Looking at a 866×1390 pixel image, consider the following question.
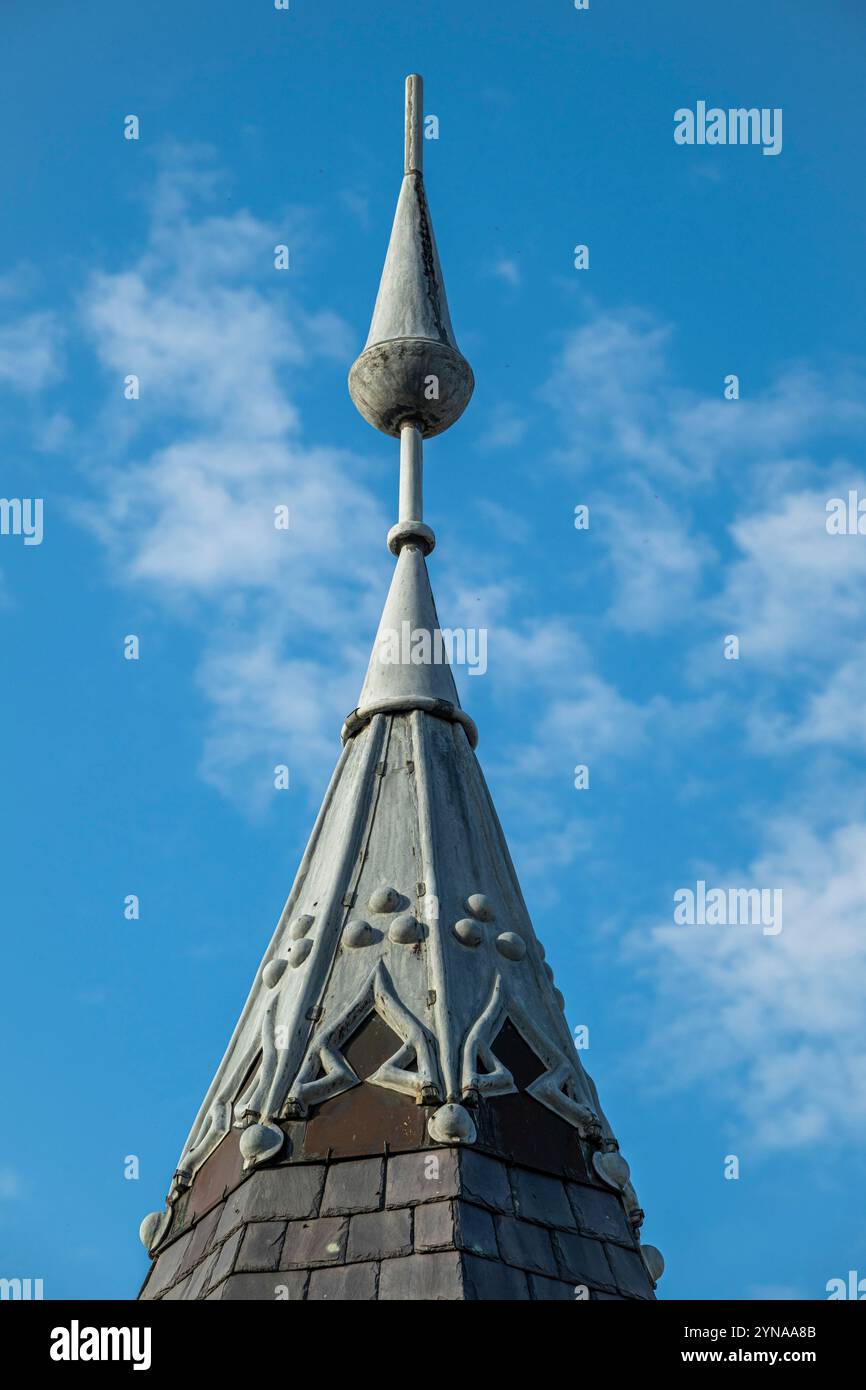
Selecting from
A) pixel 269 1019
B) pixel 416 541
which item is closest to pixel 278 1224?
pixel 269 1019

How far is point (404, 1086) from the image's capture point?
12.3 metres

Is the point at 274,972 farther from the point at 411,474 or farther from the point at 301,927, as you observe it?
the point at 411,474

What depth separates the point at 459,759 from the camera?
14312 millimetres

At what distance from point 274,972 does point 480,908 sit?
1.27m

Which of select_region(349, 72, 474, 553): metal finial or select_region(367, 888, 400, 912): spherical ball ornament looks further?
select_region(349, 72, 474, 553): metal finial

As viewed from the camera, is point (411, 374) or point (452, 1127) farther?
point (411, 374)

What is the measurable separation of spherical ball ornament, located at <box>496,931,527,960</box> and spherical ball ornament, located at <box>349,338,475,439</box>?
13.8 feet

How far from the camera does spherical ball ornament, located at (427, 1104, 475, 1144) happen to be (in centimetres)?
1195

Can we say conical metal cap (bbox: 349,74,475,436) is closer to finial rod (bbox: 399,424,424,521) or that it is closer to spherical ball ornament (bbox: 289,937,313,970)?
finial rod (bbox: 399,424,424,521)

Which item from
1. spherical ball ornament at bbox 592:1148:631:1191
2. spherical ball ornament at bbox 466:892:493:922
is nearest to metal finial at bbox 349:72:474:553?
spherical ball ornament at bbox 466:892:493:922

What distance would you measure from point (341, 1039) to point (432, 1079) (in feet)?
2.15

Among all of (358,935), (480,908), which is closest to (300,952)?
(358,935)

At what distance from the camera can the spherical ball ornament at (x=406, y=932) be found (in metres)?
13.0
